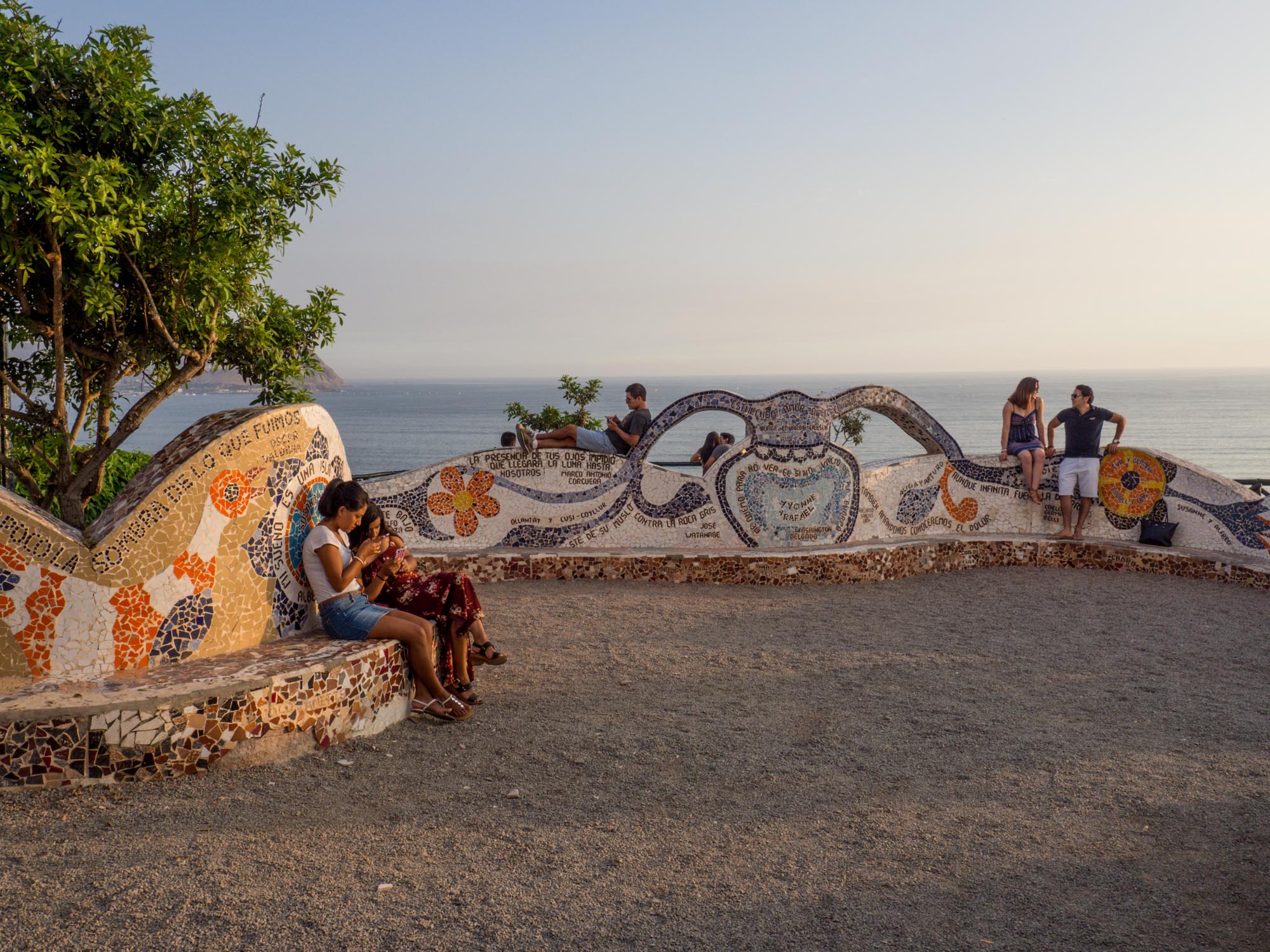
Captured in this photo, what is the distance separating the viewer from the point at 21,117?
17.9 ft

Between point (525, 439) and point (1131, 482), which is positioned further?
point (1131, 482)

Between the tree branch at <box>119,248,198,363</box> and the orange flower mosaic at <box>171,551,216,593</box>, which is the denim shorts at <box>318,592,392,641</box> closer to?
the orange flower mosaic at <box>171,551,216,593</box>

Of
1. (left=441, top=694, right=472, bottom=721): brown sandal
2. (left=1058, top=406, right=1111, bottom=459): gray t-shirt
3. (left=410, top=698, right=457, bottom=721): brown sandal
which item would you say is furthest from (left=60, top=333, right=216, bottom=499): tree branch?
(left=1058, top=406, right=1111, bottom=459): gray t-shirt

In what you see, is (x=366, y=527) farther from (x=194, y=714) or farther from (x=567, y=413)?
(x=567, y=413)

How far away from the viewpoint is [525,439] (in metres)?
8.61

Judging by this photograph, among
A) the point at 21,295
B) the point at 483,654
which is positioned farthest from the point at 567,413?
the point at 483,654

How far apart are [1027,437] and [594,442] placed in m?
4.34

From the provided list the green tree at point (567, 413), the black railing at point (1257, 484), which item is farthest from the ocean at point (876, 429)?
the black railing at point (1257, 484)

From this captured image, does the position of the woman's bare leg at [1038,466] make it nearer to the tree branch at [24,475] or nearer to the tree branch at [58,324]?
the tree branch at [58,324]

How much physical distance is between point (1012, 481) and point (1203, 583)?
1902 mm

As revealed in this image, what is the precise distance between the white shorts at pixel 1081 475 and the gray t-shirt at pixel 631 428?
4089mm

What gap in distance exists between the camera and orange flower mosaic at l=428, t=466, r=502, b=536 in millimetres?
8680

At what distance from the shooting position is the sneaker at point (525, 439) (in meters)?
8.52

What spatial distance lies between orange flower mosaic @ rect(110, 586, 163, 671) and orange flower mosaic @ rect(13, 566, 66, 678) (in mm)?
219
